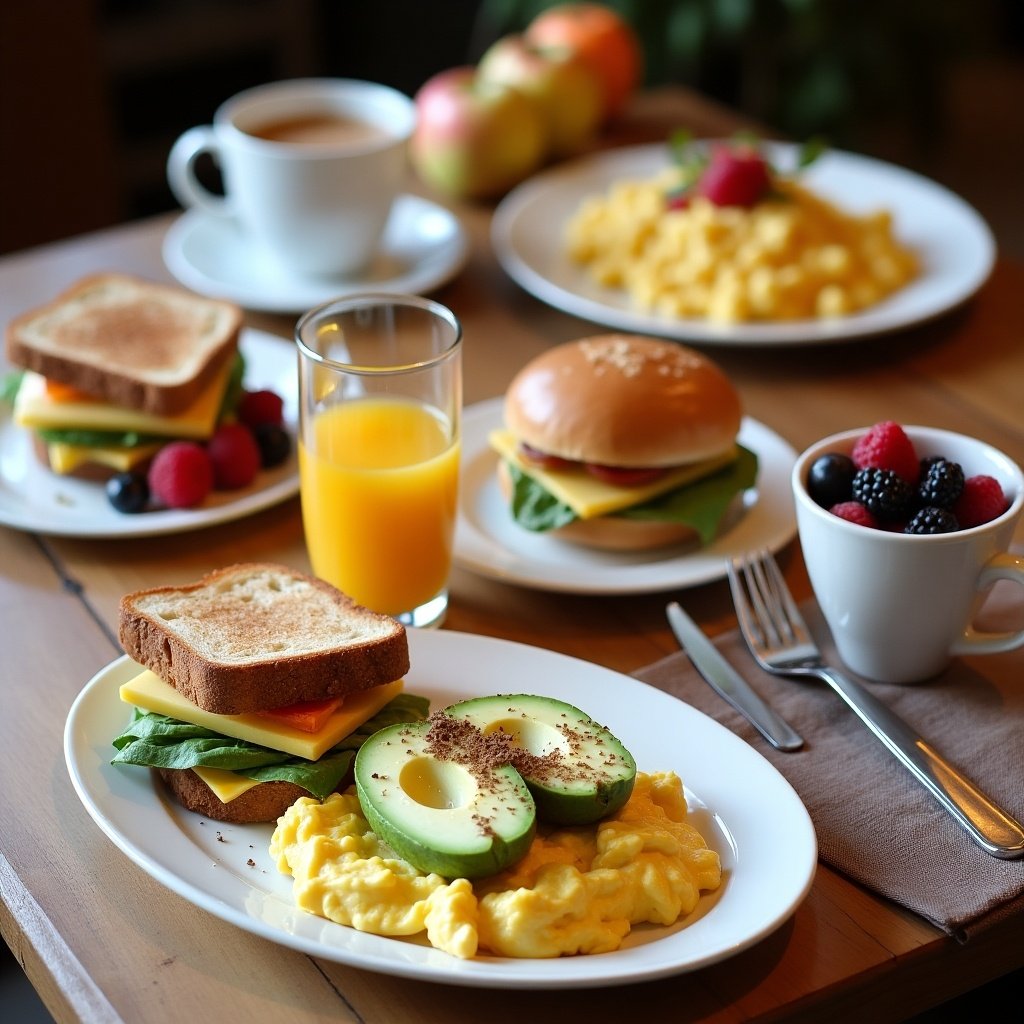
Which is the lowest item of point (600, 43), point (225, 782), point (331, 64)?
point (331, 64)

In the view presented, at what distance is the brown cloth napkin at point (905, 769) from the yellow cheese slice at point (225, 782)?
43 cm

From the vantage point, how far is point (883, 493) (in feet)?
4.19

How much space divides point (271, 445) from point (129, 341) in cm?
26

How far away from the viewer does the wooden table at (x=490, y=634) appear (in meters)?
0.99

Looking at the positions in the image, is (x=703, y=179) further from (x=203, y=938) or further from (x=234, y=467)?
(x=203, y=938)

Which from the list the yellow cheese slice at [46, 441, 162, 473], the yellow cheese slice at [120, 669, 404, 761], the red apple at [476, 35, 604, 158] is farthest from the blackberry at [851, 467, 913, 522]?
the red apple at [476, 35, 604, 158]

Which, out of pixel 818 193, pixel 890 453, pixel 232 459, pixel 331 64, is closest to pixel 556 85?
pixel 818 193

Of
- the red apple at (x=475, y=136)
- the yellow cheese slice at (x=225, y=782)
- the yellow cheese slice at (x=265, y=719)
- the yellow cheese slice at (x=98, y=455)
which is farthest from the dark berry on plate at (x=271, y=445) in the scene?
the red apple at (x=475, y=136)

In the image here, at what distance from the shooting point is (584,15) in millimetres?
2734

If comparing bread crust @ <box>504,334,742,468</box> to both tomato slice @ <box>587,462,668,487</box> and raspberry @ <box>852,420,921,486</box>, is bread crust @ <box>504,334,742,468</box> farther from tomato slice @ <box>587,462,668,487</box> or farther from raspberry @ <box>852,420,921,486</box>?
raspberry @ <box>852,420,921,486</box>

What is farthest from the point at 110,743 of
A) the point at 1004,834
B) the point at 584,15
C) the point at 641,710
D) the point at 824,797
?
the point at 584,15

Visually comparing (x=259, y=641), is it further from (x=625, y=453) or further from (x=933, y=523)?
(x=933, y=523)

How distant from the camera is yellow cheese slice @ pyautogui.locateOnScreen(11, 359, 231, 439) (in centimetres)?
165

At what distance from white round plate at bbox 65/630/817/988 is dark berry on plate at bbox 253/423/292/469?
→ 47cm
